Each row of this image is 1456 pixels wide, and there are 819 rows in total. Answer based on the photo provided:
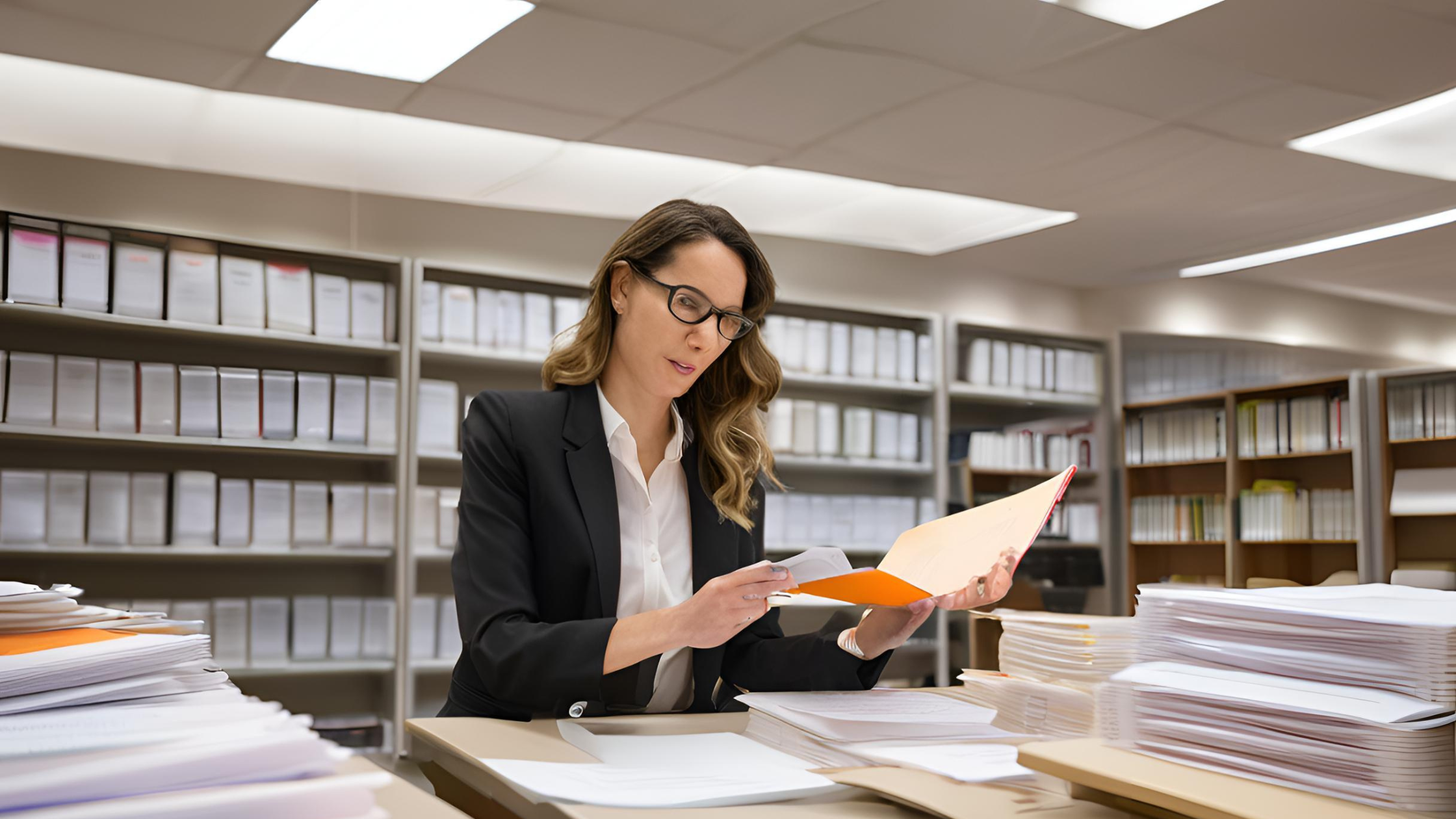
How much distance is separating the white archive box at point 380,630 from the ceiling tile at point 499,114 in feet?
6.36

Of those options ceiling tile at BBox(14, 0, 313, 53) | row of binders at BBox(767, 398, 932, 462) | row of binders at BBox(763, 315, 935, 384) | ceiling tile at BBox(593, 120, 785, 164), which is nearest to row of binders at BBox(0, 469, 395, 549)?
ceiling tile at BBox(14, 0, 313, 53)

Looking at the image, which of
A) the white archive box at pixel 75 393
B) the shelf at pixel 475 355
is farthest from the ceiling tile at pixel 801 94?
the white archive box at pixel 75 393

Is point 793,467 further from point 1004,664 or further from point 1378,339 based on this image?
point 1004,664

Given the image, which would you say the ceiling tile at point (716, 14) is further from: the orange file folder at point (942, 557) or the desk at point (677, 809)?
the desk at point (677, 809)

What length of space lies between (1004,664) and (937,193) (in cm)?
415

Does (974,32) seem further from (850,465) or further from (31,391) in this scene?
(31,391)

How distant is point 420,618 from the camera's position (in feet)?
14.5

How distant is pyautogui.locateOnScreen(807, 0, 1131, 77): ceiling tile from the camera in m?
3.26

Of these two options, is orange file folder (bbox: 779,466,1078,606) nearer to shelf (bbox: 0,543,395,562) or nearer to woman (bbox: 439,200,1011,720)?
woman (bbox: 439,200,1011,720)

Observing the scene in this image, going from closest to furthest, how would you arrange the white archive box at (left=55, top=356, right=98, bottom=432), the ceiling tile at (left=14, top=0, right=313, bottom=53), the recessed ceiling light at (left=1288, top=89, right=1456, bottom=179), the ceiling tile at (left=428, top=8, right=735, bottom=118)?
1. the ceiling tile at (left=14, top=0, right=313, bottom=53)
2. the ceiling tile at (left=428, top=8, right=735, bottom=118)
3. the white archive box at (left=55, top=356, right=98, bottom=432)
4. the recessed ceiling light at (left=1288, top=89, right=1456, bottom=179)

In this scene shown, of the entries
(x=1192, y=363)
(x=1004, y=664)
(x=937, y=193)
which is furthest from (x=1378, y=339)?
(x=1004, y=664)

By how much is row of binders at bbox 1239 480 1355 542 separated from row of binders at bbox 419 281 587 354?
370cm

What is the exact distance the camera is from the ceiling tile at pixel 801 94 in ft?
11.9

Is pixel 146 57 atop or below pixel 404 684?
atop
